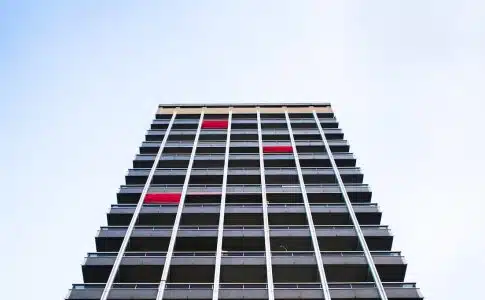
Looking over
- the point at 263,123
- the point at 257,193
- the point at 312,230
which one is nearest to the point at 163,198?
the point at 257,193

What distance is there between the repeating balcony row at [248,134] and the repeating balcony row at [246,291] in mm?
22283

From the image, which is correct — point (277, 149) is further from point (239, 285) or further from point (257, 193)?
point (239, 285)

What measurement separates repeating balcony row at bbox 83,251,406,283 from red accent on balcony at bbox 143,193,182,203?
24.4 feet

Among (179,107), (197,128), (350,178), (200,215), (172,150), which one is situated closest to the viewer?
(200,215)

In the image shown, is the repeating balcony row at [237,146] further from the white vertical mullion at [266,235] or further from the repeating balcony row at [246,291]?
the repeating balcony row at [246,291]

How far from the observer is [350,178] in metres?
44.2

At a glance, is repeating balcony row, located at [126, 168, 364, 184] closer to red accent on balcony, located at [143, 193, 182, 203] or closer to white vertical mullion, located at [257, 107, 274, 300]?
white vertical mullion, located at [257, 107, 274, 300]

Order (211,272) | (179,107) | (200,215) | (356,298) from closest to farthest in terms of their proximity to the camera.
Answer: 1. (356,298)
2. (211,272)
3. (200,215)
4. (179,107)

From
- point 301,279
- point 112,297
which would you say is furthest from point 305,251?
point 112,297

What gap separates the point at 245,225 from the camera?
38094 millimetres

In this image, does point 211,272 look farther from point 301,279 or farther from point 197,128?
point 197,128

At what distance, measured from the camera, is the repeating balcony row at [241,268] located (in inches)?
1297

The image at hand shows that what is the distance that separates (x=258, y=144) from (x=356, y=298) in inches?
874

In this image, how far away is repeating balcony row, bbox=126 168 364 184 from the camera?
1734 inches
